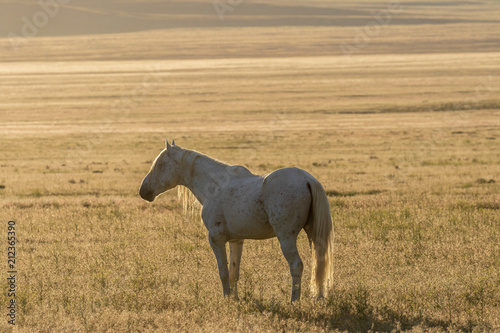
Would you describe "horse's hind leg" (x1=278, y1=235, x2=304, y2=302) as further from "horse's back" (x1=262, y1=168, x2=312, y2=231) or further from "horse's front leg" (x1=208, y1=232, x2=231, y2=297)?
"horse's front leg" (x1=208, y1=232, x2=231, y2=297)

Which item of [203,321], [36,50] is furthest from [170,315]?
[36,50]

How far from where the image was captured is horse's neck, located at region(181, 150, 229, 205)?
8.96m

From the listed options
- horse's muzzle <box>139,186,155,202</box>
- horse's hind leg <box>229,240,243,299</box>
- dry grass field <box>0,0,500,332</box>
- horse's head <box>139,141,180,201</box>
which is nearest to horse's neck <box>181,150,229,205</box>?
horse's head <box>139,141,180,201</box>

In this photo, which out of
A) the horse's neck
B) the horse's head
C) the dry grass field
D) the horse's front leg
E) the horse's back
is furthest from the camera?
the horse's head

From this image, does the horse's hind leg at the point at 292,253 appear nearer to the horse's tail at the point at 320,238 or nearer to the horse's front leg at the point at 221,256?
the horse's tail at the point at 320,238

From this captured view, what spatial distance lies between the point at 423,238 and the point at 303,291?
3982mm

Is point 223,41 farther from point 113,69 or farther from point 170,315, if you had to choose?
point 170,315

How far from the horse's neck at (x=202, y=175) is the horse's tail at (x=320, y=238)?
1.24 meters

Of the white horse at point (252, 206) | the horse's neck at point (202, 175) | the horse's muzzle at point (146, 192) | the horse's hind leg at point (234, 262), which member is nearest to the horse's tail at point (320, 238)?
the white horse at point (252, 206)

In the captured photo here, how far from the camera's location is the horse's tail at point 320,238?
827 cm

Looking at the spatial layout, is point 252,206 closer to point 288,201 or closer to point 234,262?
point 288,201

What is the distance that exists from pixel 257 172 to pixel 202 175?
1720cm

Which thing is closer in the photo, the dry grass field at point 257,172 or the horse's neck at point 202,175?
the dry grass field at point 257,172

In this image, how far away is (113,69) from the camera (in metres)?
107
